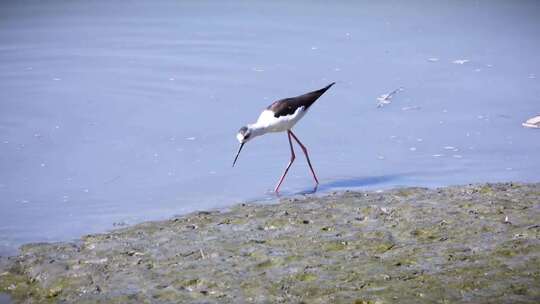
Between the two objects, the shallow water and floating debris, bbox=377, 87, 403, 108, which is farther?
floating debris, bbox=377, 87, 403, 108

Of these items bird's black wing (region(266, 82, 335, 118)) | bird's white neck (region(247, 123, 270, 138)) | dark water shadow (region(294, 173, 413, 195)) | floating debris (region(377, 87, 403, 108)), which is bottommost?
floating debris (region(377, 87, 403, 108))

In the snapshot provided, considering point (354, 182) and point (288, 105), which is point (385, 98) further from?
point (354, 182)

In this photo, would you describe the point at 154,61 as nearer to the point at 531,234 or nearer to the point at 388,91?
the point at 388,91

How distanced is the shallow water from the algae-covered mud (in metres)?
0.70

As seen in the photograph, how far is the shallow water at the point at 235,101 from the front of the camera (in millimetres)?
7801

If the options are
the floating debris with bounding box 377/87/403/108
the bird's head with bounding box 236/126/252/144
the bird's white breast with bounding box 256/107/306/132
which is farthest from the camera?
the floating debris with bounding box 377/87/403/108

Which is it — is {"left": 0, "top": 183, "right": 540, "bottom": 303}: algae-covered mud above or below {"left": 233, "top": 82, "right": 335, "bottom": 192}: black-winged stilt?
above

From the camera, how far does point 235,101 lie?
10.0 meters

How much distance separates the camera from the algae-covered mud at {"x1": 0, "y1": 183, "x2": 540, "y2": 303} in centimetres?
496

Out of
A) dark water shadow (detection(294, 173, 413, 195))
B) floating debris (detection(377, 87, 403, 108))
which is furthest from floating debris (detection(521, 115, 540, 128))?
dark water shadow (detection(294, 173, 413, 195))

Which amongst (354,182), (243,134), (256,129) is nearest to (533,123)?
(354,182)

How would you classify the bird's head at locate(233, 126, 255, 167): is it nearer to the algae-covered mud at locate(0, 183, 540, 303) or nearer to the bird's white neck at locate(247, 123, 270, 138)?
the bird's white neck at locate(247, 123, 270, 138)

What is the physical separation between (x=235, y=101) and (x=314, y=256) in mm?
4668

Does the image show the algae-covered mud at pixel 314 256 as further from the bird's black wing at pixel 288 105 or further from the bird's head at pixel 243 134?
the bird's black wing at pixel 288 105
